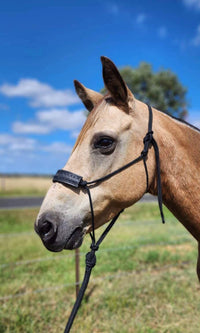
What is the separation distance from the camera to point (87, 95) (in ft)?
7.67

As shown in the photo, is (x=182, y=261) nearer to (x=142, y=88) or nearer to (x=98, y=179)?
(x=98, y=179)

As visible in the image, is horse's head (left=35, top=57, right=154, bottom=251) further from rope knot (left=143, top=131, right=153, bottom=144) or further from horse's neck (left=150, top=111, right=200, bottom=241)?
horse's neck (left=150, top=111, right=200, bottom=241)

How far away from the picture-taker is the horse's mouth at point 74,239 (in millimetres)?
1761

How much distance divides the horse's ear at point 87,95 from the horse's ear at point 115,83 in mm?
385

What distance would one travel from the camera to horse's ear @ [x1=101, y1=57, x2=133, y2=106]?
70.9 inches

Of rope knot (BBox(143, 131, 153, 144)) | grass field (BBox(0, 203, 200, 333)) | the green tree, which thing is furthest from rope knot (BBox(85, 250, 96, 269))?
the green tree

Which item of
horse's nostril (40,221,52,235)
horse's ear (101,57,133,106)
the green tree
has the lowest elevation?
horse's nostril (40,221,52,235)

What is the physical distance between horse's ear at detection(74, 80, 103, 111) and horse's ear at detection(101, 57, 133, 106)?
385 mm

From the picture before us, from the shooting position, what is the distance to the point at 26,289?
474 centimetres

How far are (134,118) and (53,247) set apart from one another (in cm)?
110

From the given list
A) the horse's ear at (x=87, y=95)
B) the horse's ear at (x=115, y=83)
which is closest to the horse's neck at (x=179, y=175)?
the horse's ear at (x=115, y=83)

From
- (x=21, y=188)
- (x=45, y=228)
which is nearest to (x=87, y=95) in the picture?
(x=45, y=228)

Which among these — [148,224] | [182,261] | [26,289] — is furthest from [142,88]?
[26,289]

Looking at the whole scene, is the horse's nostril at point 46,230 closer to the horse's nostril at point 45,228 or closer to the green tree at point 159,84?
the horse's nostril at point 45,228
